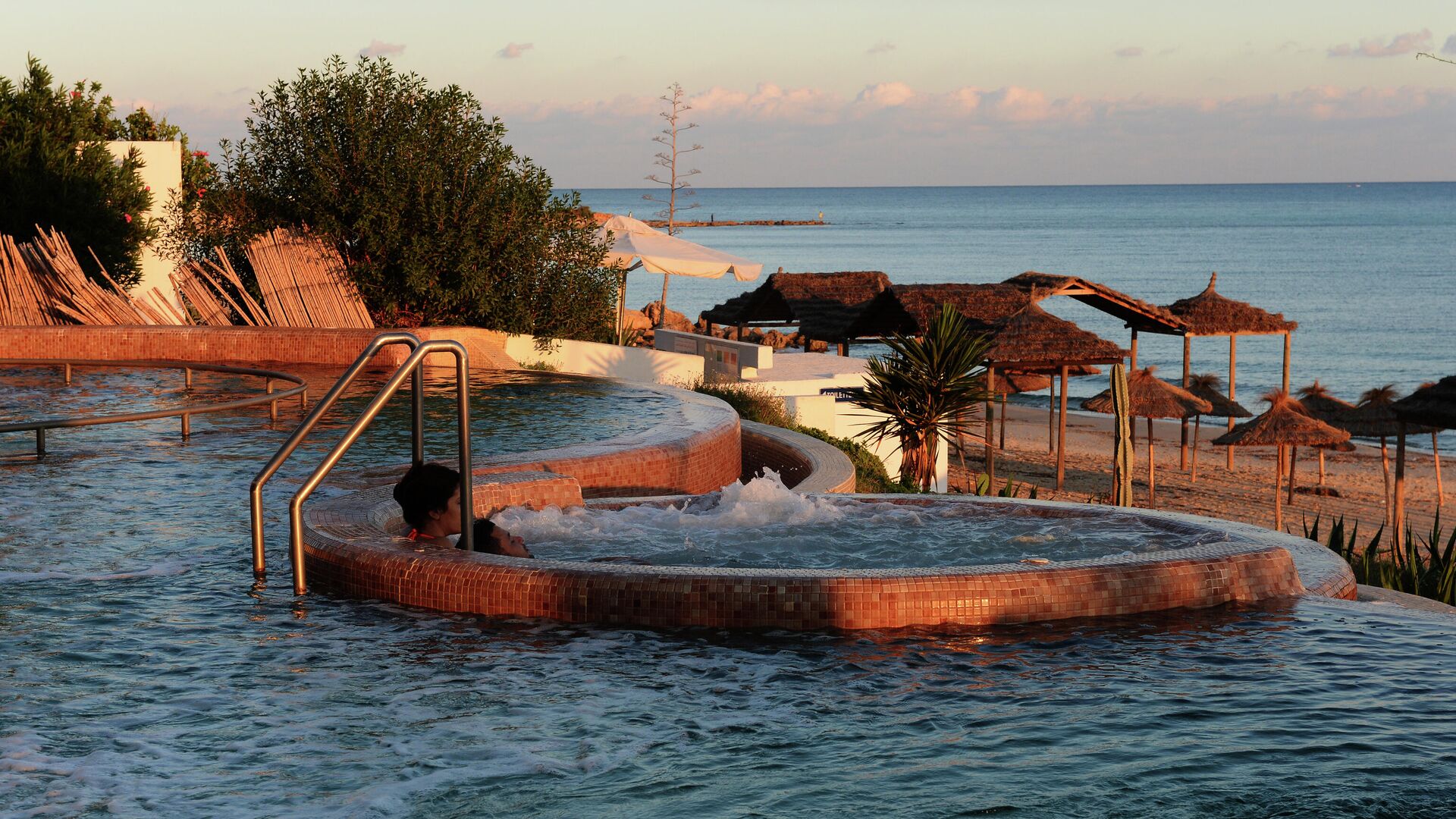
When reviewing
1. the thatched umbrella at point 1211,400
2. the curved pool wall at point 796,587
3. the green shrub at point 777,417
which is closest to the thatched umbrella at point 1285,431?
the thatched umbrella at point 1211,400

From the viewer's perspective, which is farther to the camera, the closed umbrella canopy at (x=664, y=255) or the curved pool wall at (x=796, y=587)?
the closed umbrella canopy at (x=664, y=255)

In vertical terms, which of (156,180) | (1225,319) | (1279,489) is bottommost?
(1279,489)

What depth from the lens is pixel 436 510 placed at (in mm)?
7398

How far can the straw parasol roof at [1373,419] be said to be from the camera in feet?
84.2

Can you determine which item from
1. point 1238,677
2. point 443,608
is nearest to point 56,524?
point 443,608

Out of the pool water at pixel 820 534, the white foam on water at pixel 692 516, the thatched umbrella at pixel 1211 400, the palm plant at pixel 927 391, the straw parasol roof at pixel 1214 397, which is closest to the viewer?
the pool water at pixel 820 534

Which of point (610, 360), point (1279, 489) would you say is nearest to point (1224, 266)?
point (1279, 489)

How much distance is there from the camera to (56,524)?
27.0 ft

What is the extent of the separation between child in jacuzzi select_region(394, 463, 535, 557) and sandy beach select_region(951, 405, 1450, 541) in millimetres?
17208

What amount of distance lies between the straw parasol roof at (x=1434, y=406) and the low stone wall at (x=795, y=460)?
31.8ft

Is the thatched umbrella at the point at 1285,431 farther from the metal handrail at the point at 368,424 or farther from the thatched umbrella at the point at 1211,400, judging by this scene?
the metal handrail at the point at 368,424

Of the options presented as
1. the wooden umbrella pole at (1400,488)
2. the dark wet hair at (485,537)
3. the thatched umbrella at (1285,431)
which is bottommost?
the wooden umbrella pole at (1400,488)

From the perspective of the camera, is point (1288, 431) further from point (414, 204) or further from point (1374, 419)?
point (414, 204)

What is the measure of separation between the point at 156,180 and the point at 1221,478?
21.4 meters
